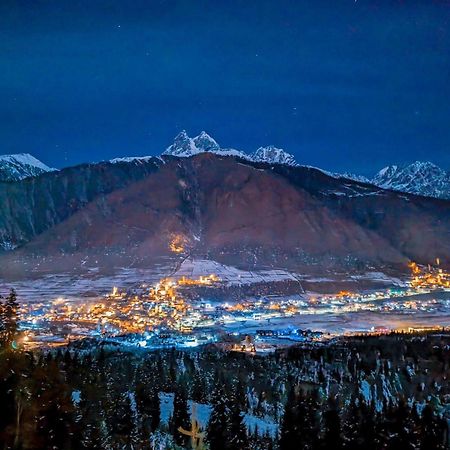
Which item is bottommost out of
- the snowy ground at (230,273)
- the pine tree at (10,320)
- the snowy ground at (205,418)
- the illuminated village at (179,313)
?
the snowy ground at (205,418)

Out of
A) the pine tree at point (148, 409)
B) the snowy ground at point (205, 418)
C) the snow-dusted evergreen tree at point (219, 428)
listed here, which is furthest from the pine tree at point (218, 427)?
the snowy ground at point (205, 418)

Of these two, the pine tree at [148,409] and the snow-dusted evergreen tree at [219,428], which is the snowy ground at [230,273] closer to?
the pine tree at [148,409]

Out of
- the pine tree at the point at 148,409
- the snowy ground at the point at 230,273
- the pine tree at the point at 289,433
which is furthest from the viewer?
the snowy ground at the point at 230,273

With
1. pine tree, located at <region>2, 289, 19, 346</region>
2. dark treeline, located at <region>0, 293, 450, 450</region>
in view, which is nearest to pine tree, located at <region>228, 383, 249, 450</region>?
dark treeline, located at <region>0, 293, 450, 450</region>

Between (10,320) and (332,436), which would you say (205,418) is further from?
(10,320)

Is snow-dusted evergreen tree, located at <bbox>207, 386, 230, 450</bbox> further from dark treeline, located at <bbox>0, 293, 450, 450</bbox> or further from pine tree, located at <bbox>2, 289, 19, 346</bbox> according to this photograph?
pine tree, located at <bbox>2, 289, 19, 346</bbox>

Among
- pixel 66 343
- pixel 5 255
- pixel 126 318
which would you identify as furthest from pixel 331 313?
pixel 5 255

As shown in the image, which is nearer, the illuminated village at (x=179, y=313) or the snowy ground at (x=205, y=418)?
the snowy ground at (x=205, y=418)

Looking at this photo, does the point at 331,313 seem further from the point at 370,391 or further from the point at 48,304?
the point at 370,391

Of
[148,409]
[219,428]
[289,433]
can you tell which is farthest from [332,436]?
[148,409]
